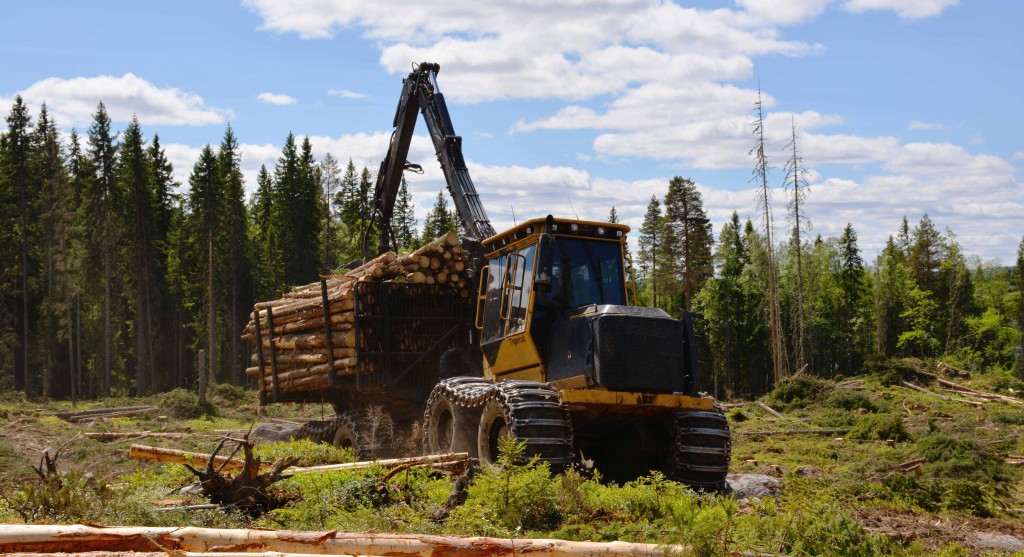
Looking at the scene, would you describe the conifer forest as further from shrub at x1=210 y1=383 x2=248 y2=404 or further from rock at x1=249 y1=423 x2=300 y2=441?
rock at x1=249 y1=423 x2=300 y2=441

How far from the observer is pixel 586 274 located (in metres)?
12.8

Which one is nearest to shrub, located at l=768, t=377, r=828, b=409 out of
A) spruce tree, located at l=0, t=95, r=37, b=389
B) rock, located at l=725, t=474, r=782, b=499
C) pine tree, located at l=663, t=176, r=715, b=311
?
rock, located at l=725, t=474, r=782, b=499

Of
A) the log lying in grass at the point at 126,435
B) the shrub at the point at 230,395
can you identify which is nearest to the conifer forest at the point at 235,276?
the shrub at the point at 230,395

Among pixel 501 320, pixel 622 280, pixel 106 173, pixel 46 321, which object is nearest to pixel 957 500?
pixel 622 280

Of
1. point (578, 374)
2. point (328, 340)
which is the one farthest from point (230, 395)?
point (578, 374)

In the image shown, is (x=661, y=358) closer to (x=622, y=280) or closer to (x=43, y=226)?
(x=622, y=280)

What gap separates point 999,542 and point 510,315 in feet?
21.4

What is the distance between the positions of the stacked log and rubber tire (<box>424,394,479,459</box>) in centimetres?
280

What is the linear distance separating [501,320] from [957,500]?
642 cm

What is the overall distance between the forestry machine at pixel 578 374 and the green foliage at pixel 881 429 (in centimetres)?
967

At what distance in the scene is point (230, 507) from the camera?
29.9 feet

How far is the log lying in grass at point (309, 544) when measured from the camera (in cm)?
649

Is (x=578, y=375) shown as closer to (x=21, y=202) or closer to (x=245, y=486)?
(x=245, y=486)

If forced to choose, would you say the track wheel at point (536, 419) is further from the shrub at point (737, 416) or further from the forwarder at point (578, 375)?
the shrub at point (737, 416)
